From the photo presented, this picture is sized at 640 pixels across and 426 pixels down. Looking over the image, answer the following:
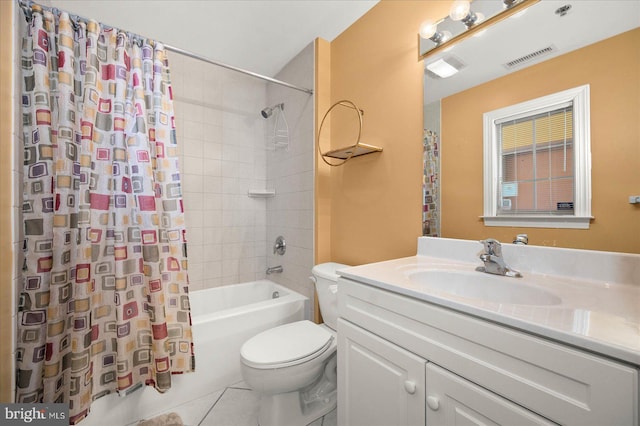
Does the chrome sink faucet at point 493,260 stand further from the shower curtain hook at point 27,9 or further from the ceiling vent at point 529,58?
the shower curtain hook at point 27,9

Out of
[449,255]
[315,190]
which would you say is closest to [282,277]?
[315,190]

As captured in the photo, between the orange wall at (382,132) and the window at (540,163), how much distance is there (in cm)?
34

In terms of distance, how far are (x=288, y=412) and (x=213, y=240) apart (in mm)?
1468

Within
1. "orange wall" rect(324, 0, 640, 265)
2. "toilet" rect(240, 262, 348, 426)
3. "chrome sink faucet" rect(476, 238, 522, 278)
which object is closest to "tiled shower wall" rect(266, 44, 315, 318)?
"orange wall" rect(324, 0, 640, 265)

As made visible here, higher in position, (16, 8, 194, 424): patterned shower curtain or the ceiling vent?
the ceiling vent

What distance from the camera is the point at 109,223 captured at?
1.26 m

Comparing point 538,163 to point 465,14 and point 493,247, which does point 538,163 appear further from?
point 465,14

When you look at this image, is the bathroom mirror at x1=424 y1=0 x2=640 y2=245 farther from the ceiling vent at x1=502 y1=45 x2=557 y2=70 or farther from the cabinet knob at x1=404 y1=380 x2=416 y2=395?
the cabinet knob at x1=404 y1=380 x2=416 y2=395

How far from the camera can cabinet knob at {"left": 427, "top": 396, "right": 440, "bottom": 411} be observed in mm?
671

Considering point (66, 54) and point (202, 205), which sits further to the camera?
point (202, 205)

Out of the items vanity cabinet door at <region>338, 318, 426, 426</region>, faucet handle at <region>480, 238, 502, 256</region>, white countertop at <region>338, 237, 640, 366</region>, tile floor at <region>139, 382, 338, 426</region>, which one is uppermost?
faucet handle at <region>480, 238, 502, 256</region>

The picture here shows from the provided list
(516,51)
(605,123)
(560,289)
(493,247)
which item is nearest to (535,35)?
(516,51)

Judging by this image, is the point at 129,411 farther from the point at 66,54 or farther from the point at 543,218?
the point at 543,218

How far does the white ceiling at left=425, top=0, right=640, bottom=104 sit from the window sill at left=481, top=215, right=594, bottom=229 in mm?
496
